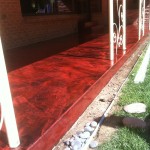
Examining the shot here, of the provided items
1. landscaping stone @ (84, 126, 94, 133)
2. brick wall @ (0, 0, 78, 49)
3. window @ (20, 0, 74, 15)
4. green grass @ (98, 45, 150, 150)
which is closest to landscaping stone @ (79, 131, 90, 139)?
landscaping stone @ (84, 126, 94, 133)

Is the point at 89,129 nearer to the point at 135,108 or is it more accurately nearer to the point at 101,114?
the point at 101,114

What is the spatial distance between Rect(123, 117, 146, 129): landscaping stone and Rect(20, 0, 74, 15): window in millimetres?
5353

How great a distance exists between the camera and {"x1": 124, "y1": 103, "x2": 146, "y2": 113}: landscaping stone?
3.19 m

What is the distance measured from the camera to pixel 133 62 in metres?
6.05

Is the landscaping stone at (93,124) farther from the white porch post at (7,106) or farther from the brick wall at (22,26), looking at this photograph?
the brick wall at (22,26)

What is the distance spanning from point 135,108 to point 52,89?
114cm

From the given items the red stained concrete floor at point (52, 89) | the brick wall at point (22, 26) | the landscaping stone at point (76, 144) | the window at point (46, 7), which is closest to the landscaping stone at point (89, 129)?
the red stained concrete floor at point (52, 89)

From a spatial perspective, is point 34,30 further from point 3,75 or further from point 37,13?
point 3,75

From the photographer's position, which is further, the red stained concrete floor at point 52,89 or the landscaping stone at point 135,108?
the landscaping stone at point 135,108

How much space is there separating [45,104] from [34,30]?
5.26 metres

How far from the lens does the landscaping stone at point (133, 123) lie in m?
2.78

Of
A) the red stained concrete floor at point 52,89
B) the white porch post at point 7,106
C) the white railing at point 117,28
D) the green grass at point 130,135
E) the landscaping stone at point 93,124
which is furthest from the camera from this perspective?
the white railing at point 117,28

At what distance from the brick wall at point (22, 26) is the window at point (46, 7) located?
25cm

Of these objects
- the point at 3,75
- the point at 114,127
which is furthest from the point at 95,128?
the point at 3,75
